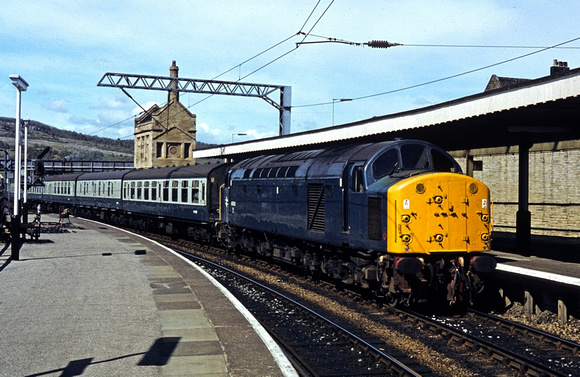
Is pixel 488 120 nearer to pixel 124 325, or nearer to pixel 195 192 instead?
pixel 124 325

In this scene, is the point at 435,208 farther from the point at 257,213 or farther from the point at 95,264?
the point at 95,264

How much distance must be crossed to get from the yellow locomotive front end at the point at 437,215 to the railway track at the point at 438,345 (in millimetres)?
1562

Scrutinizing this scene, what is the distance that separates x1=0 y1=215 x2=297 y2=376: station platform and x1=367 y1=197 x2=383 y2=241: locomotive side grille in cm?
326

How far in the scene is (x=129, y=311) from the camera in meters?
12.7

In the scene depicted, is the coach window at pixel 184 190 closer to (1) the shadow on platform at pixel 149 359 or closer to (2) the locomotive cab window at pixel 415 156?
(2) the locomotive cab window at pixel 415 156

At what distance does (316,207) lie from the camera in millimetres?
16703

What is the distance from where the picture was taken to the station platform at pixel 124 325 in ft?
29.0

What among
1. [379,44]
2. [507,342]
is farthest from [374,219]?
[379,44]

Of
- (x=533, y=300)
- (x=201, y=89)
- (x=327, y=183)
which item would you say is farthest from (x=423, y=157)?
(x=201, y=89)

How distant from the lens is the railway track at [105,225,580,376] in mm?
9672

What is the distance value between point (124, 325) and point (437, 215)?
22.0 feet

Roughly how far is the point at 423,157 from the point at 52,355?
8.94 metres

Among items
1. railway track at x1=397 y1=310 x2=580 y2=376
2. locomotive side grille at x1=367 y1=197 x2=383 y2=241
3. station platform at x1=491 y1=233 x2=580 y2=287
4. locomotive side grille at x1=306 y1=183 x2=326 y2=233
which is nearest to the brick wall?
station platform at x1=491 y1=233 x2=580 y2=287

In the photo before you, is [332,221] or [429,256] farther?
[332,221]
